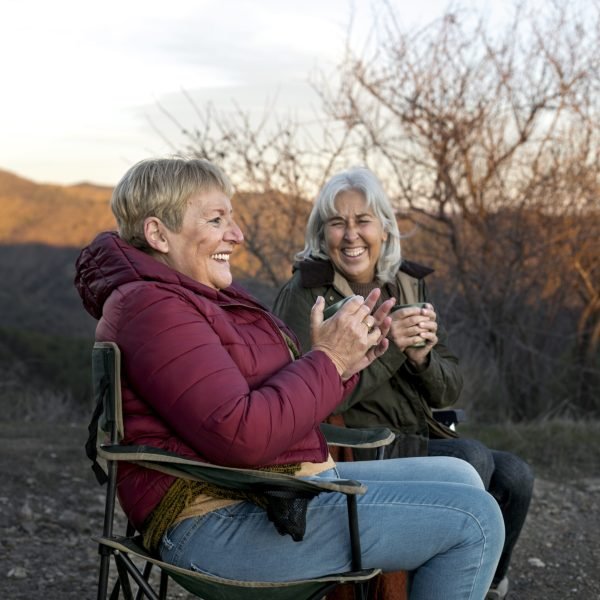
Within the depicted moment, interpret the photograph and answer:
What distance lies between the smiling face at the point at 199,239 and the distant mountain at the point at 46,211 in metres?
24.1

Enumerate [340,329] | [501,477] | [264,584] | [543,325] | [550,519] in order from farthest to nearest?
[543,325], [550,519], [501,477], [340,329], [264,584]

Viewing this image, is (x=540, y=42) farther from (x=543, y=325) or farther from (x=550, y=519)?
(x=550, y=519)

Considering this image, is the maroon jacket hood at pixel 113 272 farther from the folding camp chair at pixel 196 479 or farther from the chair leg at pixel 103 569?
the chair leg at pixel 103 569

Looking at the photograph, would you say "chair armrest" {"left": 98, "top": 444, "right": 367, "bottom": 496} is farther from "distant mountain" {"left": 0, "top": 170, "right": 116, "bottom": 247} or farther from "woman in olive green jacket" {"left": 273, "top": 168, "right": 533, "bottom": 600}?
"distant mountain" {"left": 0, "top": 170, "right": 116, "bottom": 247}

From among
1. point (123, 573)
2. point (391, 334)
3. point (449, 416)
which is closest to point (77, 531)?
point (449, 416)

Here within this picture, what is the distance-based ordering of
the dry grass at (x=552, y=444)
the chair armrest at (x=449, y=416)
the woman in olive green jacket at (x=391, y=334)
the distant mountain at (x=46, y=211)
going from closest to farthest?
the woman in olive green jacket at (x=391, y=334) < the chair armrest at (x=449, y=416) < the dry grass at (x=552, y=444) < the distant mountain at (x=46, y=211)

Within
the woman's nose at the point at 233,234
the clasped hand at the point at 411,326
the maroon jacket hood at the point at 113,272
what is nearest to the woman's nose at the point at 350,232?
the clasped hand at the point at 411,326

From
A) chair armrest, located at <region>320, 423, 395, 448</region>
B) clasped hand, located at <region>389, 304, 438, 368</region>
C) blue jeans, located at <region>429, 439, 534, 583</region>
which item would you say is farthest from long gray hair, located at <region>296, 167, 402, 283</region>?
chair armrest, located at <region>320, 423, 395, 448</region>

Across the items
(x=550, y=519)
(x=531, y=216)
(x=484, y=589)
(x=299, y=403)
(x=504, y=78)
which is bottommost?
(x=550, y=519)

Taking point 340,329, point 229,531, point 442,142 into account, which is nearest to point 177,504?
point 229,531

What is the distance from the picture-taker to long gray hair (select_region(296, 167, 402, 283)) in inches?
140

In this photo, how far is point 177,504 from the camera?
85.3 inches

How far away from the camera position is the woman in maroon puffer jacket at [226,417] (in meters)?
2.06

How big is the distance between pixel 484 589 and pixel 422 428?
1.19m
